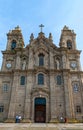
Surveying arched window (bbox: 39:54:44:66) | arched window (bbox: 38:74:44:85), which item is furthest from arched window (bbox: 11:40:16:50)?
arched window (bbox: 38:74:44:85)

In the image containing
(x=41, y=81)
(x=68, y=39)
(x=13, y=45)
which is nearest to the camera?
(x=41, y=81)

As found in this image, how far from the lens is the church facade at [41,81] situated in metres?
30.7

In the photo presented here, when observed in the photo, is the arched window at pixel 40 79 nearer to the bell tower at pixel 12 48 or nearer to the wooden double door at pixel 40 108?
the wooden double door at pixel 40 108

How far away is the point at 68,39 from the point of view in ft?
135

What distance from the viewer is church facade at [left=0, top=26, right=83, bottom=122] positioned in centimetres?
3072

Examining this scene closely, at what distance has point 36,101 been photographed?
31.6m

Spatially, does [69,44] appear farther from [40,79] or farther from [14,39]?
[14,39]

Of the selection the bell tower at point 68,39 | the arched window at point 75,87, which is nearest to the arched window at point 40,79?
the arched window at point 75,87

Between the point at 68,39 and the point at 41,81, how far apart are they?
44.6ft

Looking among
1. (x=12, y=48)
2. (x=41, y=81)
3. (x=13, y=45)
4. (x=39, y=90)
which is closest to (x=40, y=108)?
(x=39, y=90)

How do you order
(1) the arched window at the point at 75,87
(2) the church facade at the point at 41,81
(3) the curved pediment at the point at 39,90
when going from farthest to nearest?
(1) the arched window at the point at 75,87 → (3) the curved pediment at the point at 39,90 → (2) the church facade at the point at 41,81

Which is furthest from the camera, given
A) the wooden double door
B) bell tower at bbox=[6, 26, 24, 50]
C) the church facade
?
Result: bell tower at bbox=[6, 26, 24, 50]

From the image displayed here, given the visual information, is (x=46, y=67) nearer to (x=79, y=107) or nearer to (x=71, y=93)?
(x=71, y=93)

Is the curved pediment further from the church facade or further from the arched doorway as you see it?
the arched doorway
